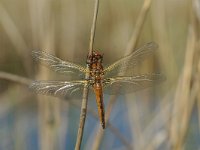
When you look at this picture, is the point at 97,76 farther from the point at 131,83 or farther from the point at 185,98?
the point at 185,98

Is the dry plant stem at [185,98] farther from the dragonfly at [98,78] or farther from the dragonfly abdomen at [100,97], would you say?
the dragonfly abdomen at [100,97]

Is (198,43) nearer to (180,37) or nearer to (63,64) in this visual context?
(63,64)

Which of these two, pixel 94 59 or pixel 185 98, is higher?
pixel 94 59

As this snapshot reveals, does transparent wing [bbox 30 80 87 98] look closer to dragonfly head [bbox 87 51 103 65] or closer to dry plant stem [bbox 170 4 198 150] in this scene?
dragonfly head [bbox 87 51 103 65]

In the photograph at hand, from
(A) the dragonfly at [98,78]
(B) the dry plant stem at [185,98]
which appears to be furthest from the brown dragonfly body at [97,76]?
(B) the dry plant stem at [185,98]

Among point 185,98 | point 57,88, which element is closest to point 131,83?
point 57,88

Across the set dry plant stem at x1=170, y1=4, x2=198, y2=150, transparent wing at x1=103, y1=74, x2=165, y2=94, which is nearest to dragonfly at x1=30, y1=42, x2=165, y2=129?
transparent wing at x1=103, y1=74, x2=165, y2=94

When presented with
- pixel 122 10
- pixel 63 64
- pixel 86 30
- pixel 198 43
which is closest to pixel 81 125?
pixel 63 64
